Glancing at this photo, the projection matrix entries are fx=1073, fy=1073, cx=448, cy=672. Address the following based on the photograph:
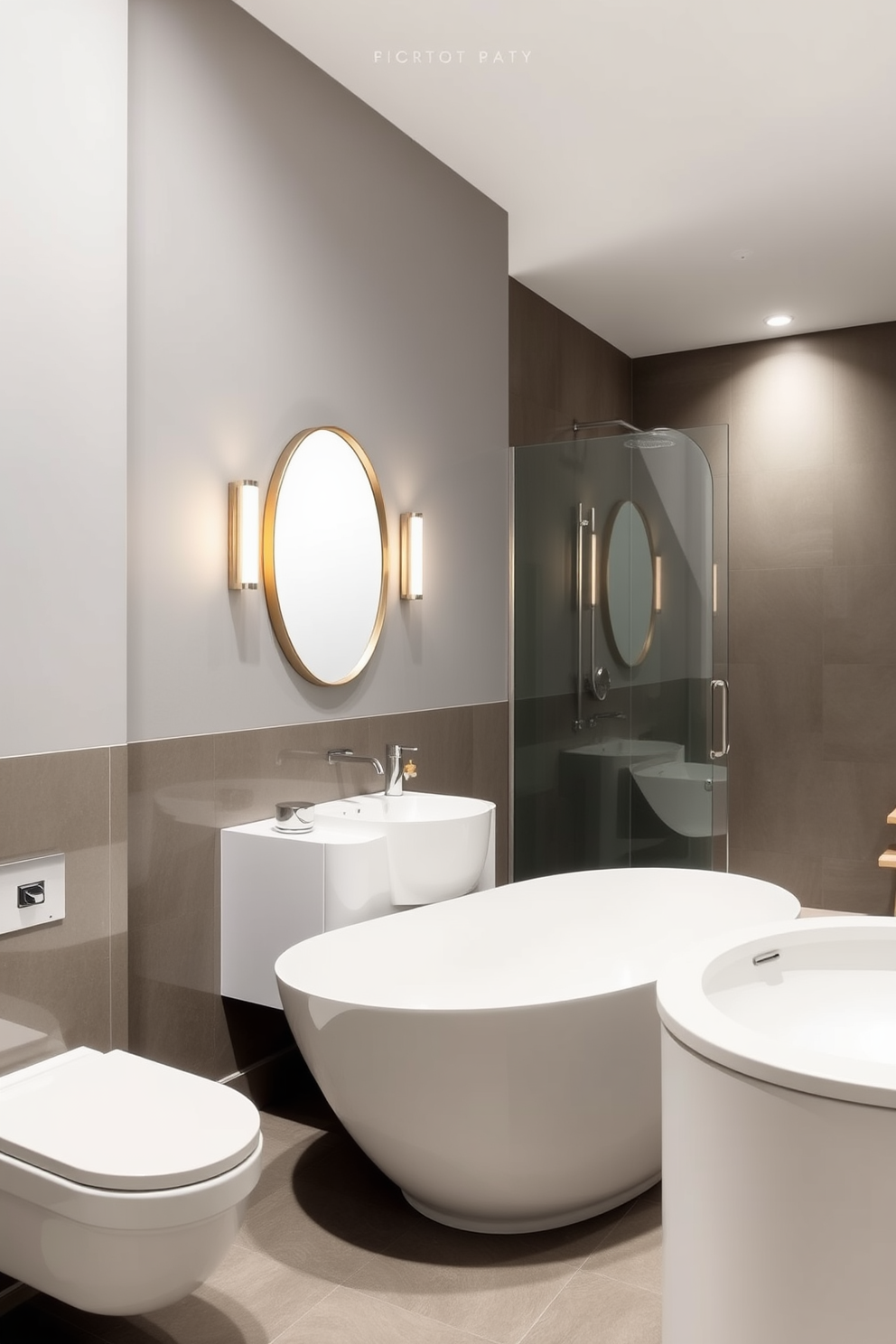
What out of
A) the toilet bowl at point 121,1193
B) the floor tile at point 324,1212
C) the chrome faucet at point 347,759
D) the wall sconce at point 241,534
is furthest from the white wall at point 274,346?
the floor tile at point 324,1212

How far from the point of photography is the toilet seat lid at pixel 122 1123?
1.62 m

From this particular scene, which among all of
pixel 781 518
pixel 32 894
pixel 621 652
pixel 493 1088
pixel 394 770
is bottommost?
pixel 493 1088

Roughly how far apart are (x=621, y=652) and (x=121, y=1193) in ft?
9.04

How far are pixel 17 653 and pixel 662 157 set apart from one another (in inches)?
106

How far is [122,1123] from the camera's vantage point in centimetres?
177

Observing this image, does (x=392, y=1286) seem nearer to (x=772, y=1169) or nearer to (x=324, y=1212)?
(x=324, y=1212)

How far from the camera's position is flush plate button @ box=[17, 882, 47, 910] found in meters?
2.09

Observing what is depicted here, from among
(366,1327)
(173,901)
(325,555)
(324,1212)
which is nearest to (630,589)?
(325,555)

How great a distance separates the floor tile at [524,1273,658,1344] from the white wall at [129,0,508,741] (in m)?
1.48

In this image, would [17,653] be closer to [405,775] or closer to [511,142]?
[405,775]

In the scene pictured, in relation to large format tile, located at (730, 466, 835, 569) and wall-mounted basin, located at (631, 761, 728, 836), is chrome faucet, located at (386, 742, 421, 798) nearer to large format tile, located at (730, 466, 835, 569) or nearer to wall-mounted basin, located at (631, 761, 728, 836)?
wall-mounted basin, located at (631, 761, 728, 836)

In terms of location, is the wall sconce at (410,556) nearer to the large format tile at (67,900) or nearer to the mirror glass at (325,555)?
the mirror glass at (325,555)

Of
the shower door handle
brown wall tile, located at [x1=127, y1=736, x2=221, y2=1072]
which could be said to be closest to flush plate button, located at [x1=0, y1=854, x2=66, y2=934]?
brown wall tile, located at [x1=127, y1=736, x2=221, y2=1072]

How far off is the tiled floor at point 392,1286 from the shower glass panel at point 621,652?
172 cm
